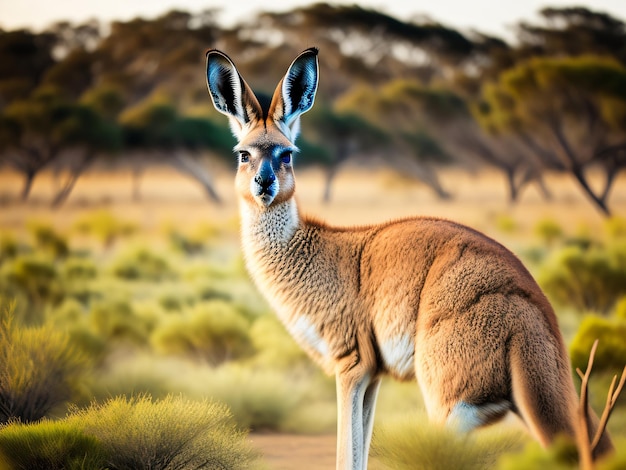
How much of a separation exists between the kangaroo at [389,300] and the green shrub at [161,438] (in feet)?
4.03

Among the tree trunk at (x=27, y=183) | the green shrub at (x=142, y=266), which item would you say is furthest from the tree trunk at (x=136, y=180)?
the green shrub at (x=142, y=266)

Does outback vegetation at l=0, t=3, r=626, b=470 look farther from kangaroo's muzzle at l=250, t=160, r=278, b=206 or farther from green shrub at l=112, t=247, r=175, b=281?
kangaroo's muzzle at l=250, t=160, r=278, b=206

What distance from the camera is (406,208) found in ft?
140

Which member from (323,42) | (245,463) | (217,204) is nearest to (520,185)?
(323,42)

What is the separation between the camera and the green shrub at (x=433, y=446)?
525cm

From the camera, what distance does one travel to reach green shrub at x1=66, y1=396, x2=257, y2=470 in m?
6.26

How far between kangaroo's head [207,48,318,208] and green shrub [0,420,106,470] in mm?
2087

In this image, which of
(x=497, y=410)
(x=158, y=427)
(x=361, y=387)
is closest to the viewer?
(x=497, y=410)

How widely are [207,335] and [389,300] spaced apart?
7.90 metres

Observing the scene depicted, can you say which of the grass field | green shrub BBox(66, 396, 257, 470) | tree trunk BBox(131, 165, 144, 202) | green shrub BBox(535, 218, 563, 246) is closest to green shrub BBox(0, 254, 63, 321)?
the grass field

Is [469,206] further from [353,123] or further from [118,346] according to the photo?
[118,346]

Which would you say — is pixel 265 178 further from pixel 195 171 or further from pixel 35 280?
pixel 195 171

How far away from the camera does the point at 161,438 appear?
20.7 feet

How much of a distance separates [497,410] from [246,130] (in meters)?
2.54
